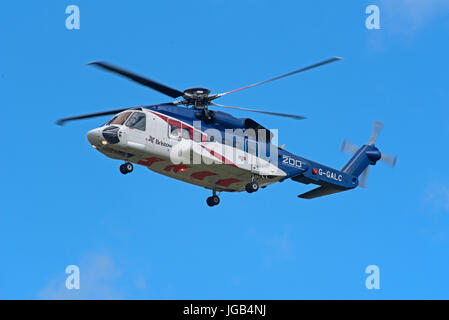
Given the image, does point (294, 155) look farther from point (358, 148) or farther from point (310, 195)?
point (358, 148)

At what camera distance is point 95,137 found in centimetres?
2884

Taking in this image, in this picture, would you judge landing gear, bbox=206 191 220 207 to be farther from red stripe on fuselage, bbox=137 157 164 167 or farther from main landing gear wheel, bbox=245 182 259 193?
red stripe on fuselage, bbox=137 157 164 167

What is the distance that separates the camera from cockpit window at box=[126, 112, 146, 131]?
29.3 m

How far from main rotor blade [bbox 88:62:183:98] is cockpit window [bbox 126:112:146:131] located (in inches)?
53.8

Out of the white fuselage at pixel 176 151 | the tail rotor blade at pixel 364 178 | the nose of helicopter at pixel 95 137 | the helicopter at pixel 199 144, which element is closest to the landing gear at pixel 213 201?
the helicopter at pixel 199 144

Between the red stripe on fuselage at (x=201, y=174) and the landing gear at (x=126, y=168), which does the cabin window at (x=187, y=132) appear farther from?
the landing gear at (x=126, y=168)

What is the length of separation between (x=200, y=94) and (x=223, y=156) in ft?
9.75

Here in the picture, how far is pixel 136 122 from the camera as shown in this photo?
29.5 metres

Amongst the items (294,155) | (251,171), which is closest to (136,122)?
(251,171)

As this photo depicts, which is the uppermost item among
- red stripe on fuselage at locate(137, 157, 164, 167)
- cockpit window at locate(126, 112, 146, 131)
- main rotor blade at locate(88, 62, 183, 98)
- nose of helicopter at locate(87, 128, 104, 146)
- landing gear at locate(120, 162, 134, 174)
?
main rotor blade at locate(88, 62, 183, 98)

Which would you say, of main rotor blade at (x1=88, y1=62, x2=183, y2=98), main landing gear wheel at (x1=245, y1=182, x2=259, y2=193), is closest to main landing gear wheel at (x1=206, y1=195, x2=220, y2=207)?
main landing gear wheel at (x1=245, y1=182, x2=259, y2=193)

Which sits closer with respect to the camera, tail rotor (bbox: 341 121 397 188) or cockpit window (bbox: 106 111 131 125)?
cockpit window (bbox: 106 111 131 125)

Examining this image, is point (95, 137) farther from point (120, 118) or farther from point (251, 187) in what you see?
point (251, 187)

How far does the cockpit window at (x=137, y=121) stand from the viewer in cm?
2932
